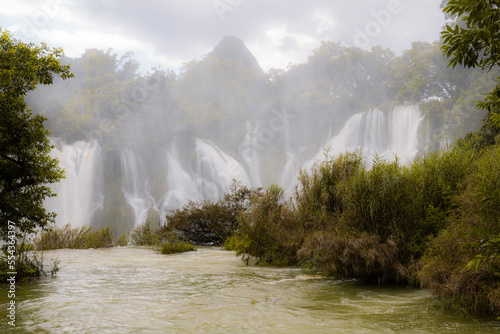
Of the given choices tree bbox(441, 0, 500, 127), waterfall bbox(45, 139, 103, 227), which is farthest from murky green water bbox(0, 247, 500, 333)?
waterfall bbox(45, 139, 103, 227)

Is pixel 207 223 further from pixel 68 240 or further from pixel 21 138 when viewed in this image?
pixel 21 138

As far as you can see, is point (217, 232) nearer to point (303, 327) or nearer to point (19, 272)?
point (19, 272)

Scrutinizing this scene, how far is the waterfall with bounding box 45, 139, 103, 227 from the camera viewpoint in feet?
102

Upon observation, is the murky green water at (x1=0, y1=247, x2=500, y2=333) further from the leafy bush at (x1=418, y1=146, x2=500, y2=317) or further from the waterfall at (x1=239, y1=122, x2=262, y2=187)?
the waterfall at (x1=239, y1=122, x2=262, y2=187)

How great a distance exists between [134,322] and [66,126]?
40569 millimetres

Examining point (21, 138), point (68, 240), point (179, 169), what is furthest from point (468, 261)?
point (179, 169)

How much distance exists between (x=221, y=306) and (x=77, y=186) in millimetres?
29748

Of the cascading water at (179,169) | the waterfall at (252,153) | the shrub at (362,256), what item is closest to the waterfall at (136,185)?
the cascading water at (179,169)

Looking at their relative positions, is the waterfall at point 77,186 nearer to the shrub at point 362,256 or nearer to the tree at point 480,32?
the shrub at point 362,256

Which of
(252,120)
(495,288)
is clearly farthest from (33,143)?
(252,120)

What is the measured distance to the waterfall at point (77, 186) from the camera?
3098 centimetres

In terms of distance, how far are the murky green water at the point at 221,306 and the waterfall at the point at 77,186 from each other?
2376 cm

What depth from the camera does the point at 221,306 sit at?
5.91 meters

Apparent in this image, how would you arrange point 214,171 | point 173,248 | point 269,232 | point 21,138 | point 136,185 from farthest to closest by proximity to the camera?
point 214,171, point 136,185, point 173,248, point 269,232, point 21,138
